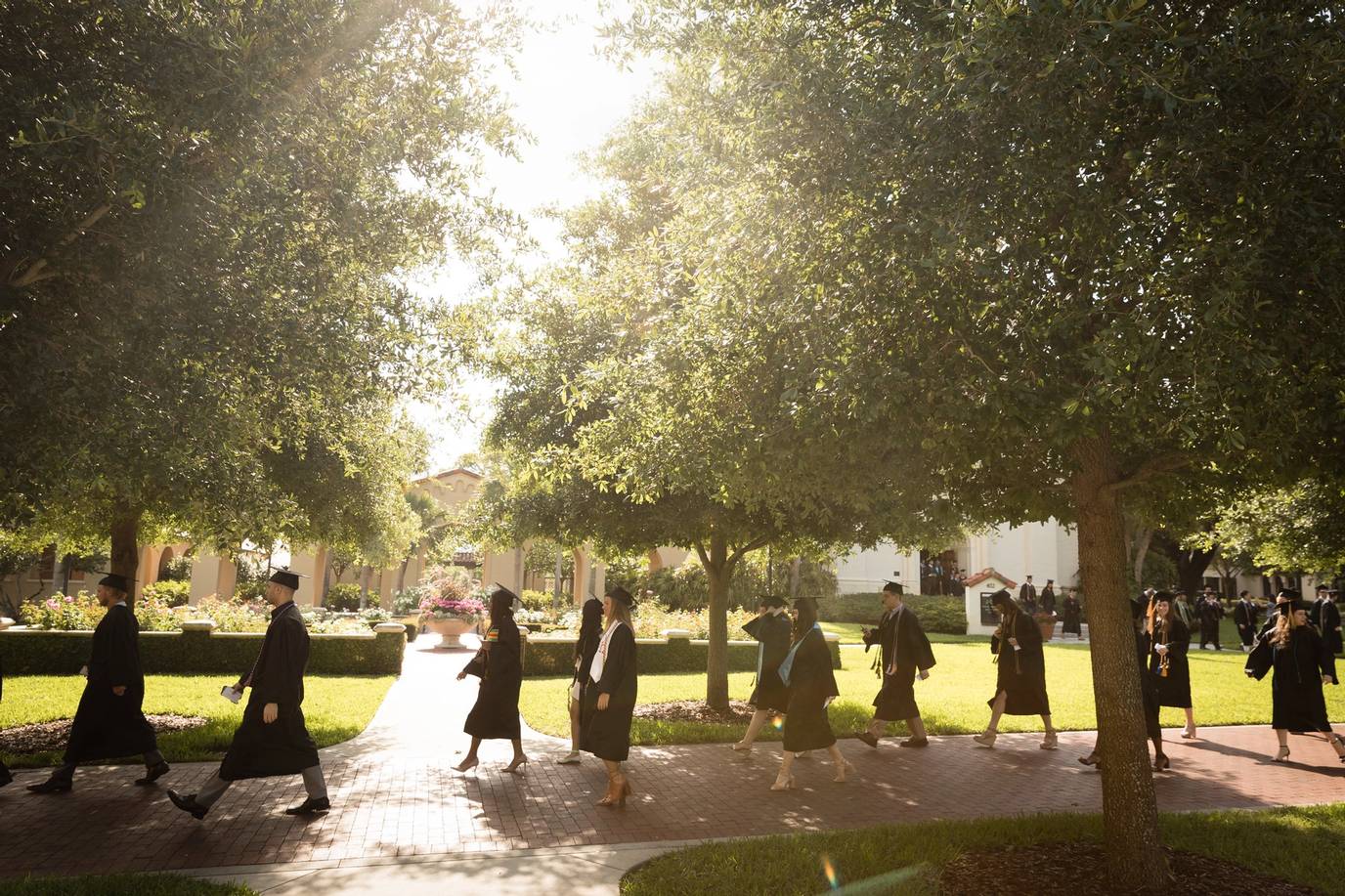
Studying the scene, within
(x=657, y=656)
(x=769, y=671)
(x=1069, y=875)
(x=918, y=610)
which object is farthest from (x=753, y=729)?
(x=918, y=610)

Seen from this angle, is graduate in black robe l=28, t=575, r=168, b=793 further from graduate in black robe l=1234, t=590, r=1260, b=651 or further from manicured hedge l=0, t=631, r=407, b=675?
graduate in black robe l=1234, t=590, r=1260, b=651

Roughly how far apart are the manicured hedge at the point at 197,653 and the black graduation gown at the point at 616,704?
29.4 ft

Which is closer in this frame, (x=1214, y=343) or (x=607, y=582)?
(x=1214, y=343)

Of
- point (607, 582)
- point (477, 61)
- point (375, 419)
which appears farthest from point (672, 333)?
point (607, 582)

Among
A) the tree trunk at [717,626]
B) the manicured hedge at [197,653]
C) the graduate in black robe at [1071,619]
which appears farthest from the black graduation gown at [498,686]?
the graduate in black robe at [1071,619]

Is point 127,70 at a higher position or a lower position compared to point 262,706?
higher

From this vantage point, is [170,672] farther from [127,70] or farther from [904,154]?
[904,154]

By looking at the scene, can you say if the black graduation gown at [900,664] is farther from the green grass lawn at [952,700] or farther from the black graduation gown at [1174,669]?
the black graduation gown at [1174,669]

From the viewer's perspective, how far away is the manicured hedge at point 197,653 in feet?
51.2

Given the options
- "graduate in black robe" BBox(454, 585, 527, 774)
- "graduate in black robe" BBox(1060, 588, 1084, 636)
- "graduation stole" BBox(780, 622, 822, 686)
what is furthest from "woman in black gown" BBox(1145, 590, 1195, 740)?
"graduate in black robe" BBox(1060, 588, 1084, 636)

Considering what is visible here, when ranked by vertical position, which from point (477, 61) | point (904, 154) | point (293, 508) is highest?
point (477, 61)

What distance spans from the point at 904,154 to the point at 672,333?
2547 millimetres

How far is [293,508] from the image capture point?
976 centimetres

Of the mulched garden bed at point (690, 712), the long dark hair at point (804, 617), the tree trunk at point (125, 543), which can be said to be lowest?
the mulched garden bed at point (690, 712)
